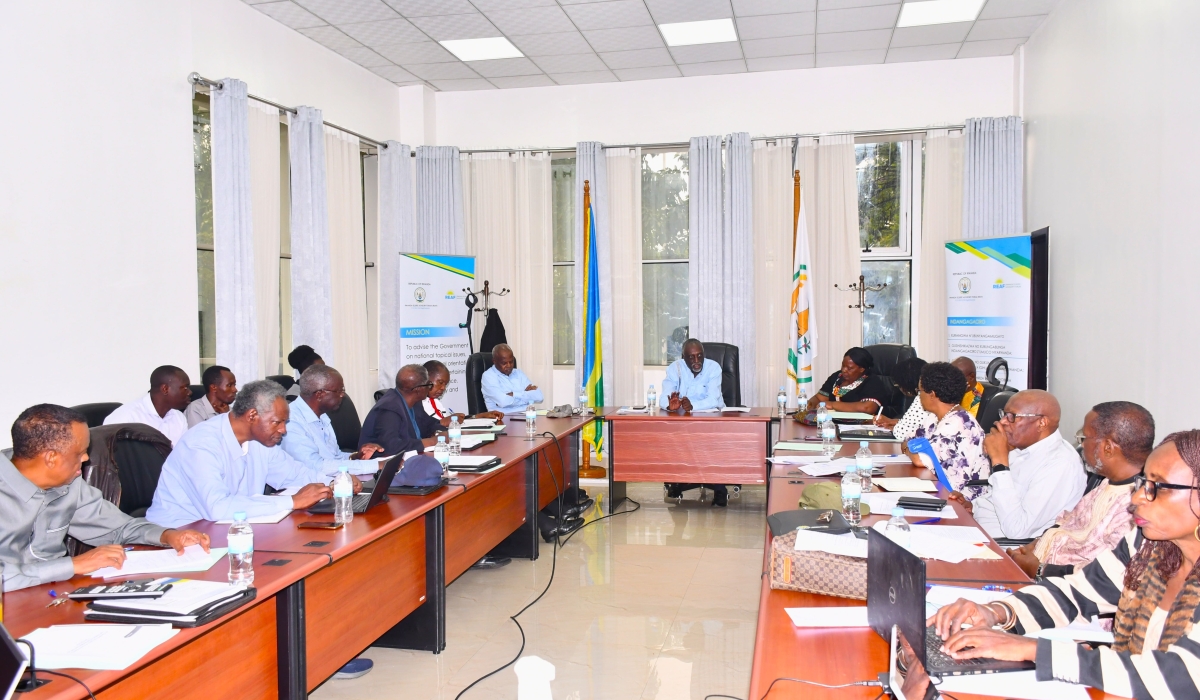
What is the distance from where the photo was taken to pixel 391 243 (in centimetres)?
768

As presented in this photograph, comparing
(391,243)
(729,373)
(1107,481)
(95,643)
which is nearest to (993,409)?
(1107,481)

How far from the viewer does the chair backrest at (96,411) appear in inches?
166

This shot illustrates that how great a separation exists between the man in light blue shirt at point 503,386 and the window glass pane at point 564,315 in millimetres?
1799

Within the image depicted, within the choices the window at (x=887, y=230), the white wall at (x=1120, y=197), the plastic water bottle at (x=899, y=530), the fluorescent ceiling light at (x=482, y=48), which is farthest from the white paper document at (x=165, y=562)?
the window at (x=887, y=230)

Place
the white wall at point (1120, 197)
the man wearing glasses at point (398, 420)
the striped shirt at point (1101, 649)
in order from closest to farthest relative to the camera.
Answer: the striped shirt at point (1101, 649) → the white wall at point (1120, 197) → the man wearing glasses at point (398, 420)

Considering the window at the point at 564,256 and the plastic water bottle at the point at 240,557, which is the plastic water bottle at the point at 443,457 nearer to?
the plastic water bottle at the point at 240,557

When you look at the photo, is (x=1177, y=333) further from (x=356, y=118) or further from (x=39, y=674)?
(x=356, y=118)

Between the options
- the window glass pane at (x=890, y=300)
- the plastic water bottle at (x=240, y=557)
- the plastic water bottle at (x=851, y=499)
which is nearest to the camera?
the plastic water bottle at (x=240, y=557)

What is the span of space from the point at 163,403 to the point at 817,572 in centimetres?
358

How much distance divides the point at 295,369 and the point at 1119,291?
5409mm

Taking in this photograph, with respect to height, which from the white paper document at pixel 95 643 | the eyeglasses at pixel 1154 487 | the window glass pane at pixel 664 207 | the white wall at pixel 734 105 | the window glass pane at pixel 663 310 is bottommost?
the white paper document at pixel 95 643

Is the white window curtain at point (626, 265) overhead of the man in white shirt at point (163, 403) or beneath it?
overhead

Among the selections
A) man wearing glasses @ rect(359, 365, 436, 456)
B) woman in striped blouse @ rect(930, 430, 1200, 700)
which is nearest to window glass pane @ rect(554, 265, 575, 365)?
man wearing glasses @ rect(359, 365, 436, 456)

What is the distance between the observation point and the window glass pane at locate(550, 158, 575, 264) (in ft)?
27.5
